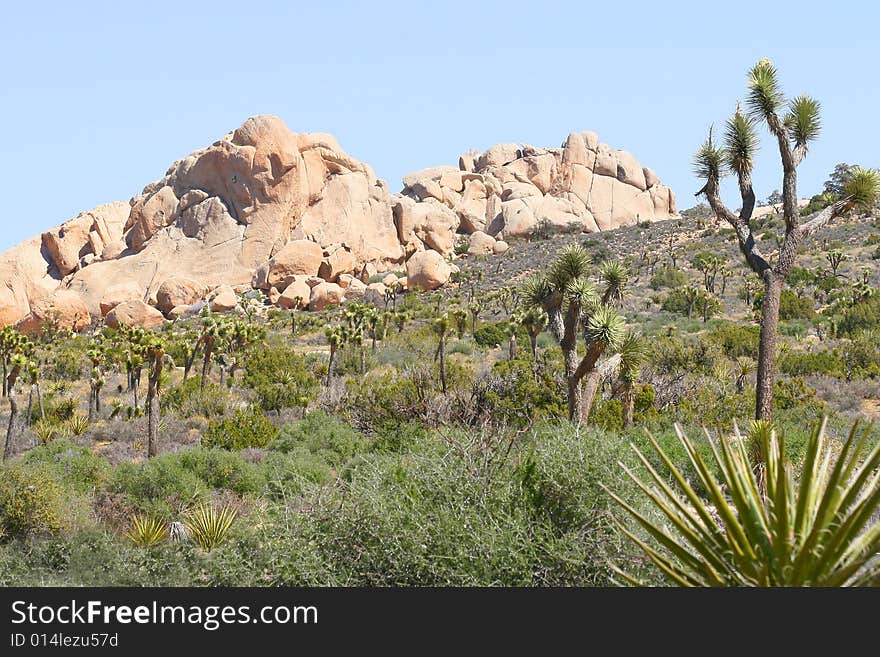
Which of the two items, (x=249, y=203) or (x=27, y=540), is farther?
(x=249, y=203)

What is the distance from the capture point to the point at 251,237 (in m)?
66.5

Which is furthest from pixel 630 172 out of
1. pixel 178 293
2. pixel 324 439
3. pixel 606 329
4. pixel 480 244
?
pixel 606 329

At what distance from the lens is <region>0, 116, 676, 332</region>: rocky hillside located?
62938 mm

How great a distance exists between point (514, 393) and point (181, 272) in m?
48.3

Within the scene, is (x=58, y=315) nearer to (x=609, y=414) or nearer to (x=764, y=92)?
(x=609, y=414)

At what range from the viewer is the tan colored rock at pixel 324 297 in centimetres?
5966

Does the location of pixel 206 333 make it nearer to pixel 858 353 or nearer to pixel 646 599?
pixel 858 353

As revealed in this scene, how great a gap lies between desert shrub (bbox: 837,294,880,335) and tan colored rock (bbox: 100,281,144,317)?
1793 inches

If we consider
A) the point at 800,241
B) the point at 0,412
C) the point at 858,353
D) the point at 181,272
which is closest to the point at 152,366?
the point at 0,412

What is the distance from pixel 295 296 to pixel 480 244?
17875 millimetres

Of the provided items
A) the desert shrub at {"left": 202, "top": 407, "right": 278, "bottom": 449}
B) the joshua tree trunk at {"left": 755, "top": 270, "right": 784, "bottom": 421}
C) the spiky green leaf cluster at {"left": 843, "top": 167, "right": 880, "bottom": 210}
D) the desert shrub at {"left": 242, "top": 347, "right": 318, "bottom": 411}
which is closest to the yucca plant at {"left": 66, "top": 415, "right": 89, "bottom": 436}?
the desert shrub at {"left": 242, "top": 347, "right": 318, "bottom": 411}

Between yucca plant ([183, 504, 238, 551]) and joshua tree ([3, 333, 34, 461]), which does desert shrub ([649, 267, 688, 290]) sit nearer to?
joshua tree ([3, 333, 34, 461])

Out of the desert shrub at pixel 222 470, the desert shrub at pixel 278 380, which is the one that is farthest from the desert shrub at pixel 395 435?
the desert shrub at pixel 278 380

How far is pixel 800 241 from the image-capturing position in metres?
12.7
